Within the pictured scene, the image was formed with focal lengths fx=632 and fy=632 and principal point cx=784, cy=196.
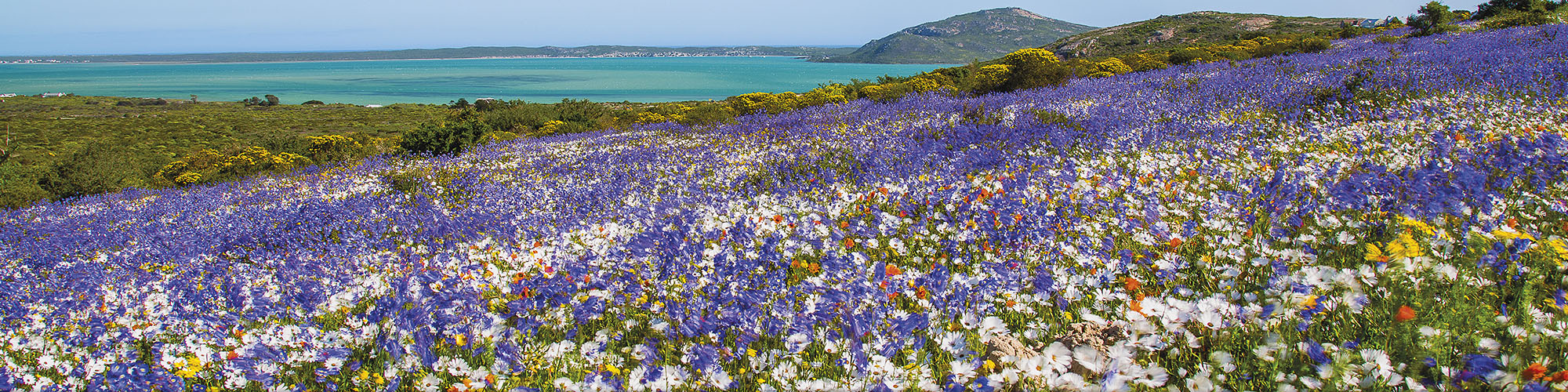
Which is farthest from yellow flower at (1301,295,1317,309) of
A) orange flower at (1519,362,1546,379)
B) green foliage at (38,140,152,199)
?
green foliage at (38,140,152,199)

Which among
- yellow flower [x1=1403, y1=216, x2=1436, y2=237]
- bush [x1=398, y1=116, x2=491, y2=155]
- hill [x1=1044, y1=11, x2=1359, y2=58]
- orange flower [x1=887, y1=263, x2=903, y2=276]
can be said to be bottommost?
bush [x1=398, y1=116, x2=491, y2=155]

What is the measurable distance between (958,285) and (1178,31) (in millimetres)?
95854

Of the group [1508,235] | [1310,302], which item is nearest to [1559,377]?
[1310,302]

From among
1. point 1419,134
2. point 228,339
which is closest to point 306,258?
point 228,339

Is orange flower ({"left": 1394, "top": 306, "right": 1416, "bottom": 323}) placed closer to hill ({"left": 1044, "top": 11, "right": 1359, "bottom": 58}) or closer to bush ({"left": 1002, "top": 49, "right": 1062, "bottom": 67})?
bush ({"left": 1002, "top": 49, "right": 1062, "bottom": 67})

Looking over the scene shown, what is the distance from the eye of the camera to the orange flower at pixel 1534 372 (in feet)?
5.08

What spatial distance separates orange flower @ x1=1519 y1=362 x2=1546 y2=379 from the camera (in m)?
1.55

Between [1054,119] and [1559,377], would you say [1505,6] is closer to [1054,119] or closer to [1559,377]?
[1054,119]

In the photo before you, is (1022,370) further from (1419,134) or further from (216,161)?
(216,161)

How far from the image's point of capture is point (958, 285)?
9.04 ft

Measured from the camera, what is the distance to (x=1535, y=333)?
1.84 m

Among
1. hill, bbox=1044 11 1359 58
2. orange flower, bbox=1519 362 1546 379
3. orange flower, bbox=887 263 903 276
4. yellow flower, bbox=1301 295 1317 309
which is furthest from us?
hill, bbox=1044 11 1359 58

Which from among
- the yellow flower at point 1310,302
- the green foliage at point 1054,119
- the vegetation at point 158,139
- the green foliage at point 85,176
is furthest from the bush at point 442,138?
the yellow flower at point 1310,302

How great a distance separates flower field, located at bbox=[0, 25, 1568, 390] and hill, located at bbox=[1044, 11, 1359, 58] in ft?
231
